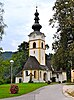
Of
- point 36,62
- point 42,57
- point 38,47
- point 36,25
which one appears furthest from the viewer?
point 42,57

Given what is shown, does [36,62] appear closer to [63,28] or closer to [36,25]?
→ [36,25]

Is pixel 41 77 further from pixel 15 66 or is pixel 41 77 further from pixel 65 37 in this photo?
pixel 65 37

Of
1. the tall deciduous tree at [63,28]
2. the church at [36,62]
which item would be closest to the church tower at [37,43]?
the church at [36,62]

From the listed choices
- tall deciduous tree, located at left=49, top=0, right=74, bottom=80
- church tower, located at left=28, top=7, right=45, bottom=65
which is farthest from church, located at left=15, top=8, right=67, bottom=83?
tall deciduous tree, located at left=49, top=0, right=74, bottom=80

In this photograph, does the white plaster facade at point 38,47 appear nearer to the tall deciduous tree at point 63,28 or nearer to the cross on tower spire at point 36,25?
the cross on tower spire at point 36,25

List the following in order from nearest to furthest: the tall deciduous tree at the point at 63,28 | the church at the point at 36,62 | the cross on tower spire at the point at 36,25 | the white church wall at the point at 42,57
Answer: the tall deciduous tree at the point at 63,28 < the church at the point at 36,62 < the white church wall at the point at 42,57 < the cross on tower spire at the point at 36,25

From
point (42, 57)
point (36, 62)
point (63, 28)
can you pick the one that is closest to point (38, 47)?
point (42, 57)

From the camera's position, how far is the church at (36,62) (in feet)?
285

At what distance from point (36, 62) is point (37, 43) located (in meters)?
6.19

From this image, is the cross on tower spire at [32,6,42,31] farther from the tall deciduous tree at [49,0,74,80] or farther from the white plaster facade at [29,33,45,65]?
the tall deciduous tree at [49,0,74,80]

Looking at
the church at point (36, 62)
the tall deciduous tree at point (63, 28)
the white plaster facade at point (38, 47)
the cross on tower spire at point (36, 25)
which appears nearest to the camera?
the tall deciduous tree at point (63, 28)

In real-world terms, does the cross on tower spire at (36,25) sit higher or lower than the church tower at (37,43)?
higher

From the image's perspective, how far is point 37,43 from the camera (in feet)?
303

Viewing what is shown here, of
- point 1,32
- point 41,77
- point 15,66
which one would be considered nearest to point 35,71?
point 41,77
